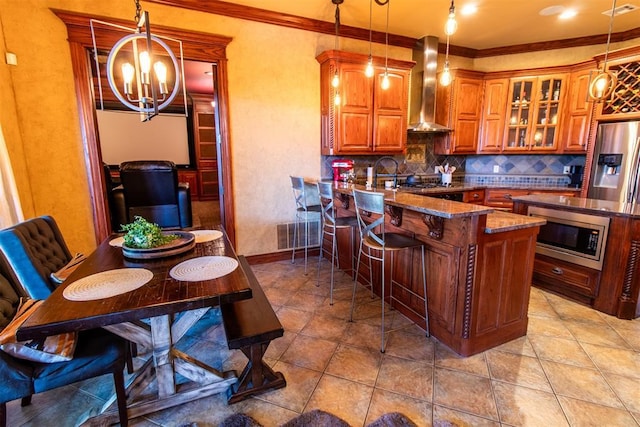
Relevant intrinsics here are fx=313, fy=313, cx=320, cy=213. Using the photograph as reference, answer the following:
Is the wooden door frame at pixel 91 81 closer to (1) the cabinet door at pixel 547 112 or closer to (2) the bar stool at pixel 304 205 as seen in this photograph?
(2) the bar stool at pixel 304 205

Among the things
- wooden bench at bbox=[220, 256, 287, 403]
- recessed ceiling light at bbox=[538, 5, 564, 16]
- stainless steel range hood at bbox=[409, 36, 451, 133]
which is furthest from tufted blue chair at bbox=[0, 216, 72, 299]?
recessed ceiling light at bbox=[538, 5, 564, 16]

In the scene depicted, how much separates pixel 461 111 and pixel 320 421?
4.49m

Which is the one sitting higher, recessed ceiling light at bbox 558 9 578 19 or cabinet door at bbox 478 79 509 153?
recessed ceiling light at bbox 558 9 578 19

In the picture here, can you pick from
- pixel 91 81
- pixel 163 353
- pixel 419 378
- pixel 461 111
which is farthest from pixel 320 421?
pixel 461 111

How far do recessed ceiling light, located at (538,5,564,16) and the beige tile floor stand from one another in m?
3.29

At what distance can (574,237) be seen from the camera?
2846mm

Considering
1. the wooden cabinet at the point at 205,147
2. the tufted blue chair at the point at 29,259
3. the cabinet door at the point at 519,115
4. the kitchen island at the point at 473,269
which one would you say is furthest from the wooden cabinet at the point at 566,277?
the wooden cabinet at the point at 205,147

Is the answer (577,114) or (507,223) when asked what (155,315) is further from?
(577,114)

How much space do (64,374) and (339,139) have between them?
3.32 meters

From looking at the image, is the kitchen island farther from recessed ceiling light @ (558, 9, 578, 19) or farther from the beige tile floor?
recessed ceiling light @ (558, 9, 578, 19)

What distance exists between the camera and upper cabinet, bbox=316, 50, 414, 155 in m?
3.83

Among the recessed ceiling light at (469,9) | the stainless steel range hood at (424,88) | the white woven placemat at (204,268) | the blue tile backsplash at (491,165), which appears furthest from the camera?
the blue tile backsplash at (491,165)

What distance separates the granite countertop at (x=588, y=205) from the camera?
2528 millimetres

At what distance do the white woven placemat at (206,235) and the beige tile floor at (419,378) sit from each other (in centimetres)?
81
